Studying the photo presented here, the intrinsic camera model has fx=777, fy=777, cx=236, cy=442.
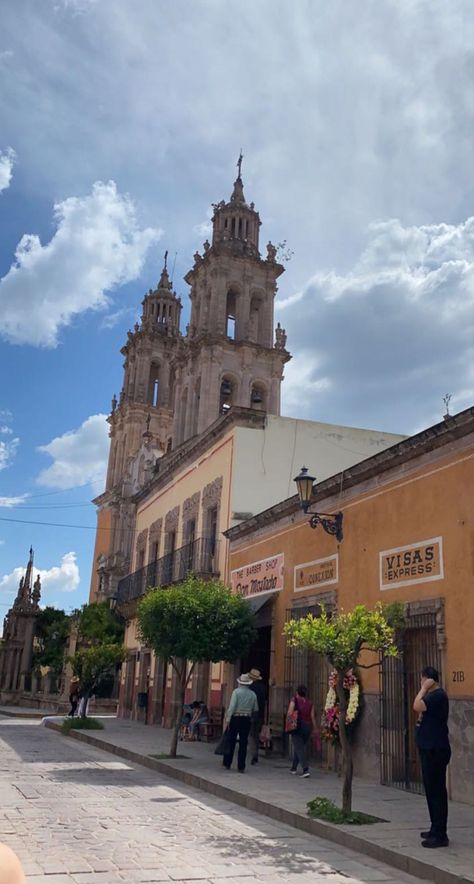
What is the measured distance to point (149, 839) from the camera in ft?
23.1

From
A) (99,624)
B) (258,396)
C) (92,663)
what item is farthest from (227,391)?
(92,663)

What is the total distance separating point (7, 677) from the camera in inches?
1933

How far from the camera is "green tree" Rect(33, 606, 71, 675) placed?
4666 cm

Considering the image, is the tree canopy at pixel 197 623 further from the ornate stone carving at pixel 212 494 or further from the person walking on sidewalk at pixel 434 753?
the person walking on sidewalk at pixel 434 753

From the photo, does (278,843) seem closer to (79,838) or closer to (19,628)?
(79,838)

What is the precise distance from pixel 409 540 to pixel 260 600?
5.71 m

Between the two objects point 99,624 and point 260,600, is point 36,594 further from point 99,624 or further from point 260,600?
point 260,600

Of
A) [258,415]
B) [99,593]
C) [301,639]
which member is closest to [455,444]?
[301,639]

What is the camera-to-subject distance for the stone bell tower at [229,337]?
3709cm

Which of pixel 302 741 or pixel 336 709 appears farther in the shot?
pixel 302 741

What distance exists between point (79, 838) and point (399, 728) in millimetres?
5431

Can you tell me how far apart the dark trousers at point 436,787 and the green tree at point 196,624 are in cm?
791

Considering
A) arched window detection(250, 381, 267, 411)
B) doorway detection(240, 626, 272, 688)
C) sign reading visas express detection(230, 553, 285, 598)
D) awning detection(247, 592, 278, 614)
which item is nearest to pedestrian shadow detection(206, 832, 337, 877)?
awning detection(247, 592, 278, 614)

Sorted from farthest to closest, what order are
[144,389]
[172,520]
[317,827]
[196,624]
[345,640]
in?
[144,389] < [172,520] < [196,624] < [345,640] < [317,827]
